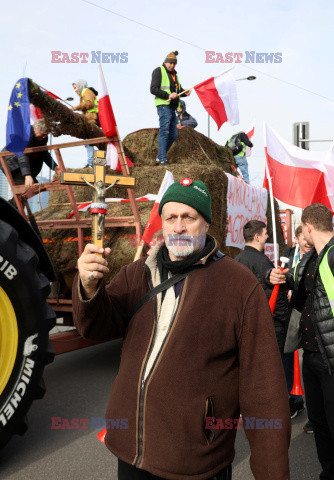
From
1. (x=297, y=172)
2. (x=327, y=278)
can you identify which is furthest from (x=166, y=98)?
(x=327, y=278)

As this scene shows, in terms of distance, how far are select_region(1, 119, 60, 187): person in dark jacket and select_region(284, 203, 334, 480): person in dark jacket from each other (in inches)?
98.2

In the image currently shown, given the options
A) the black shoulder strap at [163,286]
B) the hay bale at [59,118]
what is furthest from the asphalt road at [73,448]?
the hay bale at [59,118]

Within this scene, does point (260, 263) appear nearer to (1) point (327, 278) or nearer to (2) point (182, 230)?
(1) point (327, 278)

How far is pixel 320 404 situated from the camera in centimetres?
318

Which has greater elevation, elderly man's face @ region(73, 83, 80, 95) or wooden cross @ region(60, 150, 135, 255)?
elderly man's face @ region(73, 83, 80, 95)

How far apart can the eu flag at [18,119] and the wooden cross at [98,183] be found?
2137mm

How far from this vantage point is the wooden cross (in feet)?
5.78

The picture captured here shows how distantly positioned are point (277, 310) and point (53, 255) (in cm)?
229

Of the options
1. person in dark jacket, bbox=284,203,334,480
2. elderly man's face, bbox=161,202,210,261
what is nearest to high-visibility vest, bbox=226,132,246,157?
person in dark jacket, bbox=284,203,334,480

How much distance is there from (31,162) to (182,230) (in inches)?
119

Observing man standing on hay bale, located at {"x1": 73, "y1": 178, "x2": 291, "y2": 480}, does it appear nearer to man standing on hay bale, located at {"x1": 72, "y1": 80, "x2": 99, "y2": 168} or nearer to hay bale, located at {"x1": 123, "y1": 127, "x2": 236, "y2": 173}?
man standing on hay bale, located at {"x1": 72, "y1": 80, "x2": 99, "y2": 168}

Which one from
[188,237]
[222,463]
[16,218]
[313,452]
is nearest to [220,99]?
[16,218]

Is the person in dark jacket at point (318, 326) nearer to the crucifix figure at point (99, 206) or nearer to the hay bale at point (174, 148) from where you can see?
the crucifix figure at point (99, 206)

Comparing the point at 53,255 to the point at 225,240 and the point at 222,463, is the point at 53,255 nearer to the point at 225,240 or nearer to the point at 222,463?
the point at 225,240
